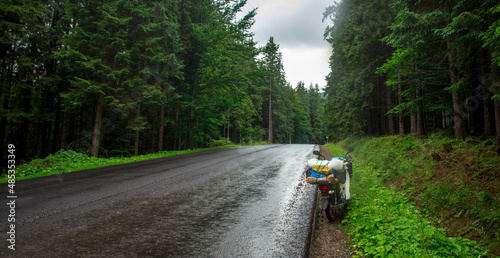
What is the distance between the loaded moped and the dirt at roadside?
0.67 feet

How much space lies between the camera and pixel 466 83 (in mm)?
6871

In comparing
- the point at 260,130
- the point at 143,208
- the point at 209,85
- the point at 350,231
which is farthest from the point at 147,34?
the point at 260,130

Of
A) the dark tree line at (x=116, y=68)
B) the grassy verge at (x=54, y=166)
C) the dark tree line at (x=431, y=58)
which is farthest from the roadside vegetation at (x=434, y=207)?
the dark tree line at (x=116, y=68)

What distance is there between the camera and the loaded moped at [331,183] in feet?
14.3

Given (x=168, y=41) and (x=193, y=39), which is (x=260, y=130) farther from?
(x=168, y=41)

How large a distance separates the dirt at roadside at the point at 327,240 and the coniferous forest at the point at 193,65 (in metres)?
4.26

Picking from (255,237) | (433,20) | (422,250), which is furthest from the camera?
(433,20)

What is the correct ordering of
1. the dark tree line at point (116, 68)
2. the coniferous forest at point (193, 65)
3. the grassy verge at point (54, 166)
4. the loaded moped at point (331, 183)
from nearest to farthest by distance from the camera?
the loaded moped at point (331, 183)
the coniferous forest at point (193, 65)
the grassy verge at point (54, 166)
the dark tree line at point (116, 68)

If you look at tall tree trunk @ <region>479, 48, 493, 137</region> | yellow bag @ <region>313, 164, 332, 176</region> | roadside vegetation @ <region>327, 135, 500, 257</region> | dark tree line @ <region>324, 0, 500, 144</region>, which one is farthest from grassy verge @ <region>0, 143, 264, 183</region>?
tall tree trunk @ <region>479, 48, 493, 137</region>

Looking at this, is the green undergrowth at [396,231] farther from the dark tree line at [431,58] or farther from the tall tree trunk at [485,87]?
the tall tree trunk at [485,87]

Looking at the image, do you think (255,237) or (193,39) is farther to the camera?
(193,39)

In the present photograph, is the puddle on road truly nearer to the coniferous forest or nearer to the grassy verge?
the coniferous forest

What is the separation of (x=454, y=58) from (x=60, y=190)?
11.1 m

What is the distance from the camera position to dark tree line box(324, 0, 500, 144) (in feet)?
18.8
